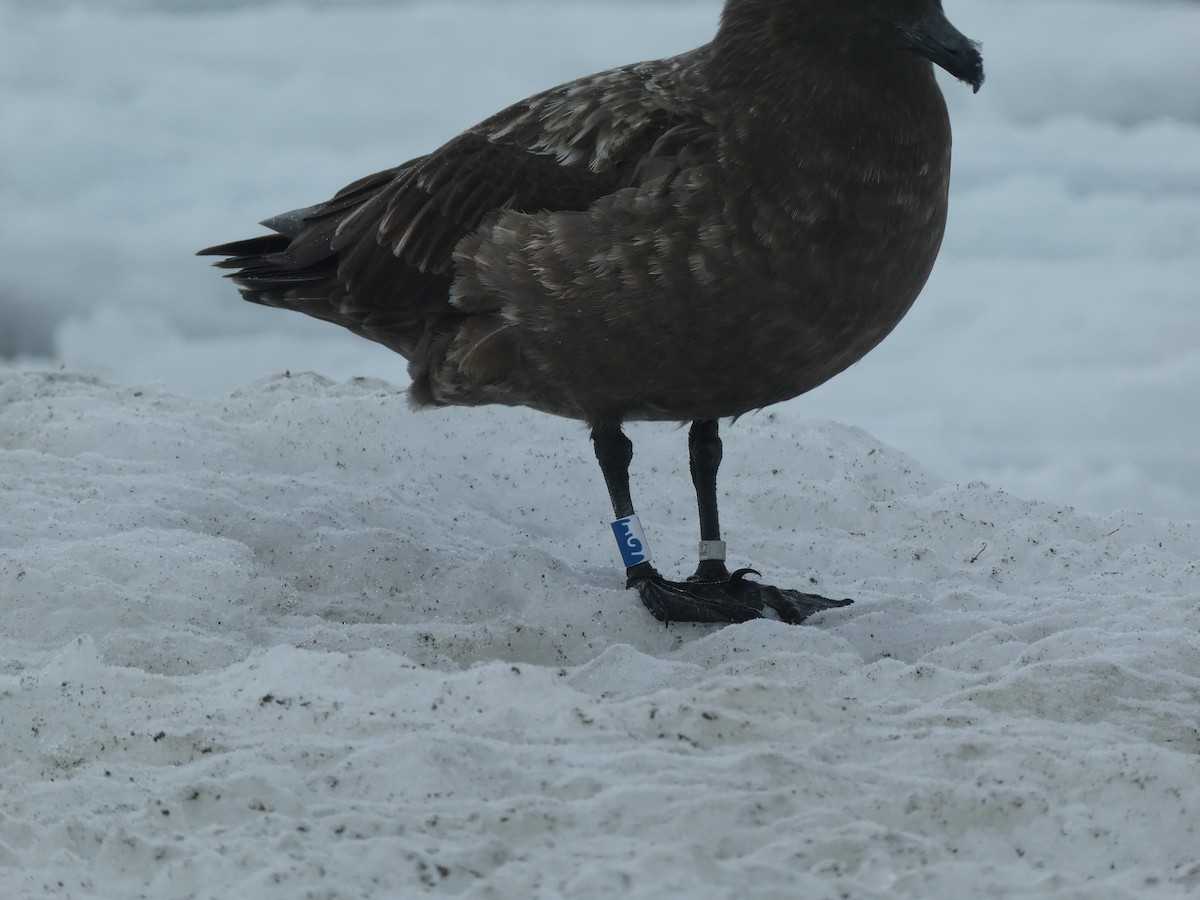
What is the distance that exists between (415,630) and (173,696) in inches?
38.9

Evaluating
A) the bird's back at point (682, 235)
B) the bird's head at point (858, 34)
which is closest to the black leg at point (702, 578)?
the bird's back at point (682, 235)

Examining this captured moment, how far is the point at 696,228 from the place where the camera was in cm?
485

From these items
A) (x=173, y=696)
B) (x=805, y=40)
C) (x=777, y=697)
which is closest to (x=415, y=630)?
(x=173, y=696)

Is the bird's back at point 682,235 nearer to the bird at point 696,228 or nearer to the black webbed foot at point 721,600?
the bird at point 696,228

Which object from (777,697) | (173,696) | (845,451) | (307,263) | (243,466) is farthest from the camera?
(845,451)

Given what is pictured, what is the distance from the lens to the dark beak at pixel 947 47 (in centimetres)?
476

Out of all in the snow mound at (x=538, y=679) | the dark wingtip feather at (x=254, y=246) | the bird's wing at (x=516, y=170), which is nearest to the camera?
the snow mound at (x=538, y=679)

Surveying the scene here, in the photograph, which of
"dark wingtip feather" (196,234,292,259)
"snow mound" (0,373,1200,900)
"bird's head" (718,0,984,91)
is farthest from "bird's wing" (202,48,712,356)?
"snow mound" (0,373,1200,900)

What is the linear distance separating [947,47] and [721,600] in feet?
7.14

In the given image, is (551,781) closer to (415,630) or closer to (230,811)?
(230,811)

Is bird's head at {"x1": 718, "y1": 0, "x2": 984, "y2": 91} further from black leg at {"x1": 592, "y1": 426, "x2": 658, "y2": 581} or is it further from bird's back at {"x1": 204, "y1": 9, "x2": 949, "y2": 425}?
black leg at {"x1": 592, "y1": 426, "x2": 658, "y2": 581}

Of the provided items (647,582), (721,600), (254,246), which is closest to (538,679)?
(647,582)

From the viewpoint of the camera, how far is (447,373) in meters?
5.58

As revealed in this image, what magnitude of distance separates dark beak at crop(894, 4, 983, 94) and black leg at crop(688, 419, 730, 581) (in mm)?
1746
